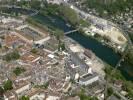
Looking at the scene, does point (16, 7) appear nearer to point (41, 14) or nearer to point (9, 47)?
point (41, 14)

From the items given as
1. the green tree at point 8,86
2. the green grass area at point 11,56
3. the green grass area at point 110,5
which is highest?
the green grass area at point 110,5

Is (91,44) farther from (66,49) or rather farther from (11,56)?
(11,56)

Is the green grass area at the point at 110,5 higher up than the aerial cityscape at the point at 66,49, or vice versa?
the green grass area at the point at 110,5

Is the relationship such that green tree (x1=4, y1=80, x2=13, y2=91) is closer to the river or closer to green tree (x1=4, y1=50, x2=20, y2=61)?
green tree (x1=4, y1=50, x2=20, y2=61)

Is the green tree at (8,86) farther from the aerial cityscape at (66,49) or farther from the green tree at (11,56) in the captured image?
the green tree at (11,56)

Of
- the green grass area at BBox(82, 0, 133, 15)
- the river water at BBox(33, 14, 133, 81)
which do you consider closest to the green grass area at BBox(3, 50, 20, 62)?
the river water at BBox(33, 14, 133, 81)

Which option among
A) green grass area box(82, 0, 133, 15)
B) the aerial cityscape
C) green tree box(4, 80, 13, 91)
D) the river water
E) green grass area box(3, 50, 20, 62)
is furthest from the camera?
green grass area box(82, 0, 133, 15)

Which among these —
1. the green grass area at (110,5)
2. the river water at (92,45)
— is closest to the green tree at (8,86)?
the river water at (92,45)
